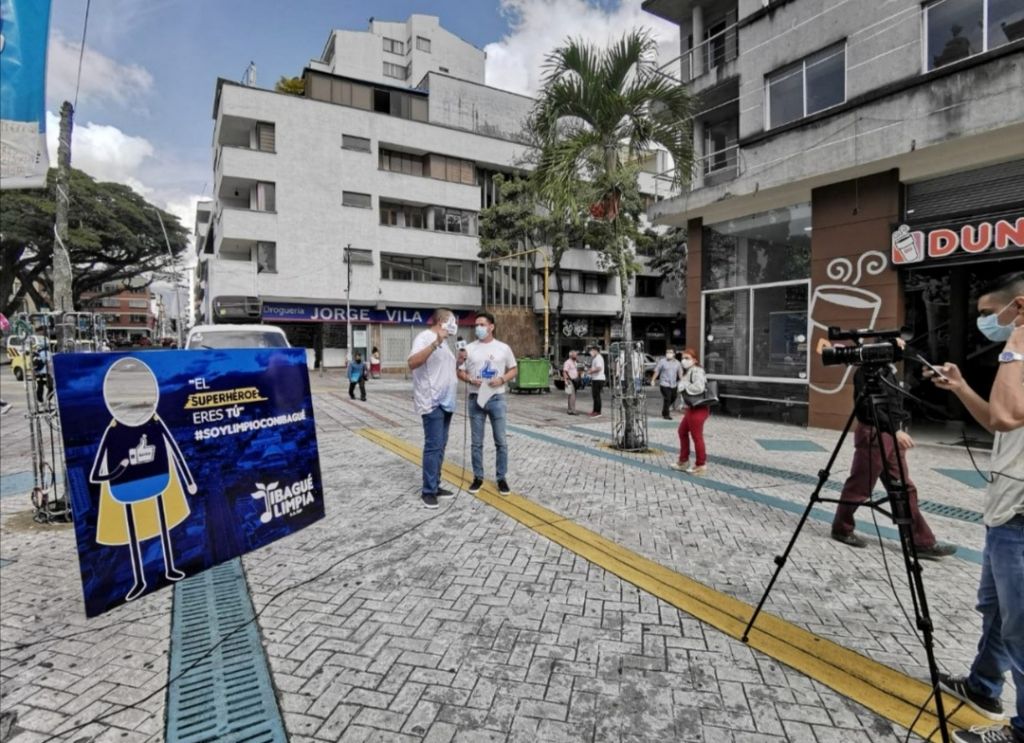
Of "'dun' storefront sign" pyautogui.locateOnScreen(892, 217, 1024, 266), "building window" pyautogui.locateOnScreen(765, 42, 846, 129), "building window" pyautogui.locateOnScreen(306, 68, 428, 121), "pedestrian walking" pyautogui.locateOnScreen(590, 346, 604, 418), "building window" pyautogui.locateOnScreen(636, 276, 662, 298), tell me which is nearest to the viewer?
"'dun' storefront sign" pyautogui.locateOnScreen(892, 217, 1024, 266)

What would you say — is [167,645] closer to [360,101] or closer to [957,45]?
[957,45]

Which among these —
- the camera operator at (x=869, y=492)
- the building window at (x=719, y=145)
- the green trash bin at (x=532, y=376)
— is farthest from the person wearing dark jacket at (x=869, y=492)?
the green trash bin at (x=532, y=376)

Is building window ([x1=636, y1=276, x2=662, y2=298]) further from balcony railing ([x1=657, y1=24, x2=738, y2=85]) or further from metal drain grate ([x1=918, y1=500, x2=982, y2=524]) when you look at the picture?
metal drain grate ([x1=918, y1=500, x2=982, y2=524])

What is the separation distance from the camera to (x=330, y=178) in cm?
2909

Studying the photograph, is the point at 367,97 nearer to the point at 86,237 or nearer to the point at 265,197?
the point at 265,197

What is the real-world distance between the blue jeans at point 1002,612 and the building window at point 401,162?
32895 mm

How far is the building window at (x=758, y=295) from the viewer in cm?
1113

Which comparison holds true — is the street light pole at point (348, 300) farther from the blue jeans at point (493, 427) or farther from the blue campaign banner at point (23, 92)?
the blue campaign banner at point (23, 92)

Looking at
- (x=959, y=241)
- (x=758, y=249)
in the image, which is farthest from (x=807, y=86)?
(x=959, y=241)

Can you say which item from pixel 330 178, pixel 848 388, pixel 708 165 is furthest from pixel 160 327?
pixel 848 388

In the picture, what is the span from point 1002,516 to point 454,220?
108ft

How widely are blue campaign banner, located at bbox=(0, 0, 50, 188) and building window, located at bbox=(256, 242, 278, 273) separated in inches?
1066

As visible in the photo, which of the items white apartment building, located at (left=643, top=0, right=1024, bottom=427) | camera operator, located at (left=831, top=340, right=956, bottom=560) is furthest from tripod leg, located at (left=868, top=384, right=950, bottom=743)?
white apartment building, located at (left=643, top=0, right=1024, bottom=427)

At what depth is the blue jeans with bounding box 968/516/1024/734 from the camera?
6.64 feet
